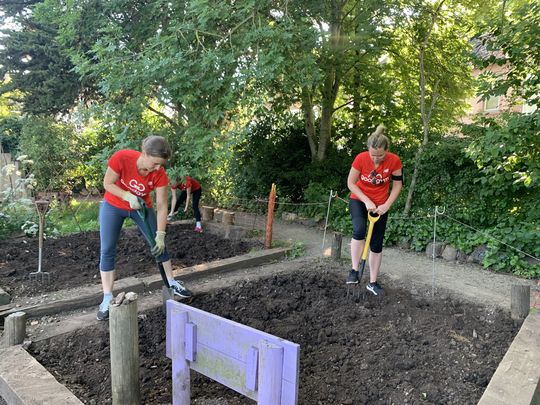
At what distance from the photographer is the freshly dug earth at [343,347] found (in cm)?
266

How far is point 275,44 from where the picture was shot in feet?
19.2

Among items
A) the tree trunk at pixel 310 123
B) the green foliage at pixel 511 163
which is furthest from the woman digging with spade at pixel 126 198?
the tree trunk at pixel 310 123

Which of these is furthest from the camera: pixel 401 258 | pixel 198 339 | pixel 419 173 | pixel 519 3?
pixel 419 173

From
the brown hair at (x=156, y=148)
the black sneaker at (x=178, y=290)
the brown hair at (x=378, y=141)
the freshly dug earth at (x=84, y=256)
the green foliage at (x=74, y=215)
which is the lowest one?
the green foliage at (x=74, y=215)

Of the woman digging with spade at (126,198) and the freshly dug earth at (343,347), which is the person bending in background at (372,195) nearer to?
the freshly dug earth at (343,347)

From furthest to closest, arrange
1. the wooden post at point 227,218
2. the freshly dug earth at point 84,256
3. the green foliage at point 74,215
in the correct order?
1. the green foliage at point 74,215
2. the wooden post at point 227,218
3. the freshly dug earth at point 84,256

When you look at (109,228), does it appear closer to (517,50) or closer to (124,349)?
(124,349)

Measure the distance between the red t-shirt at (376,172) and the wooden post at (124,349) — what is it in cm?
259

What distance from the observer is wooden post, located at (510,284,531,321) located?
3.69m

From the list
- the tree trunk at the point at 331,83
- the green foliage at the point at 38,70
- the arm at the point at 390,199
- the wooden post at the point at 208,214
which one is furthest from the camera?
the green foliage at the point at 38,70

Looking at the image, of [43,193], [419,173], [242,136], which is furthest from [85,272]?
[43,193]

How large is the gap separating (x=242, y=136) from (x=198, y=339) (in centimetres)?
406

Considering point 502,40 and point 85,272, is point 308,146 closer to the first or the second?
point 502,40

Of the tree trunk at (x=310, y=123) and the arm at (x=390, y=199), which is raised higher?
the tree trunk at (x=310, y=123)
